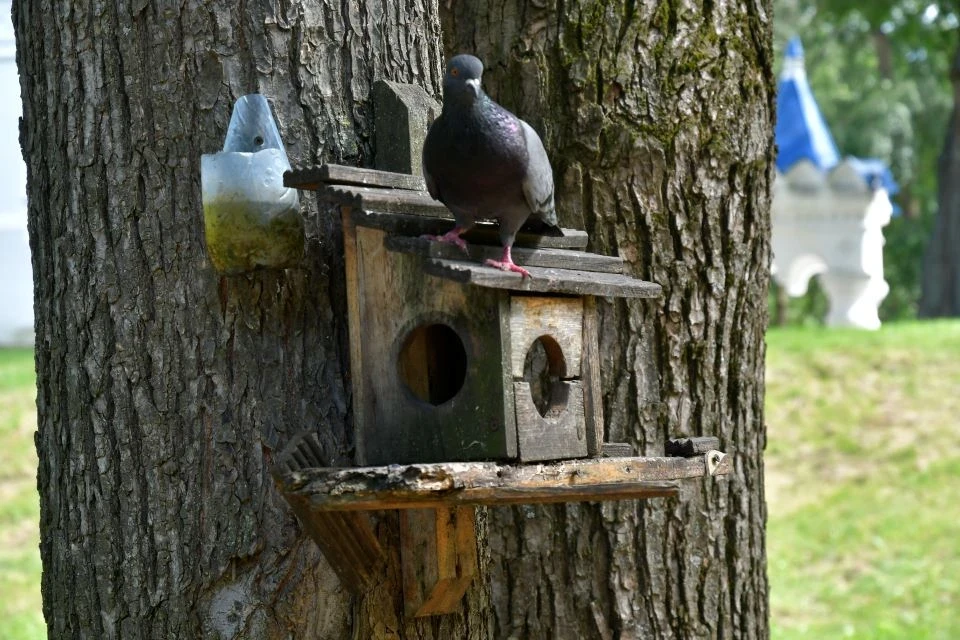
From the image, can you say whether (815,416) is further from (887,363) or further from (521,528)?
(521,528)

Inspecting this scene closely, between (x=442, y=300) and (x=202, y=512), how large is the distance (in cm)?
66

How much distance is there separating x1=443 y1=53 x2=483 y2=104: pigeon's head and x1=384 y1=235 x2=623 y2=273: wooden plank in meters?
0.27

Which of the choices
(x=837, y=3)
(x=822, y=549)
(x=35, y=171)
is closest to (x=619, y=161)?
(x=35, y=171)

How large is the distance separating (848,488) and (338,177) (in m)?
6.96

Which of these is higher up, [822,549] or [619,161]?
[619,161]

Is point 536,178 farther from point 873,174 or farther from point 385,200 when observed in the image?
point 873,174

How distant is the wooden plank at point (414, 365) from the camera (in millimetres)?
2316

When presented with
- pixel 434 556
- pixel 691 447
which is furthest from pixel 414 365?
pixel 691 447

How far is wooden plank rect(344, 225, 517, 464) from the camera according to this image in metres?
2.32

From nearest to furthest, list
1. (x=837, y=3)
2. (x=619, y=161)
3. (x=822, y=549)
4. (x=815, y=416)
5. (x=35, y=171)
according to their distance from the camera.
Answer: (x=35, y=171), (x=619, y=161), (x=822, y=549), (x=815, y=416), (x=837, y=3)

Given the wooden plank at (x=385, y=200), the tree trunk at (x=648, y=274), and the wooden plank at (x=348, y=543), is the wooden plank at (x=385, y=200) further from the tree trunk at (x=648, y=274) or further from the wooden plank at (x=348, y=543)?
the tree trunk at (x=648, y=274)

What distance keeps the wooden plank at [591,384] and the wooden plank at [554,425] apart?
0.05ft

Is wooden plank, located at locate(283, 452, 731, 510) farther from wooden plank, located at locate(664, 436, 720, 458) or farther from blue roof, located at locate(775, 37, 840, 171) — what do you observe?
blue roof, located at locate(775, 37, 840, 171)

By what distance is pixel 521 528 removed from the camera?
3.56 metres
